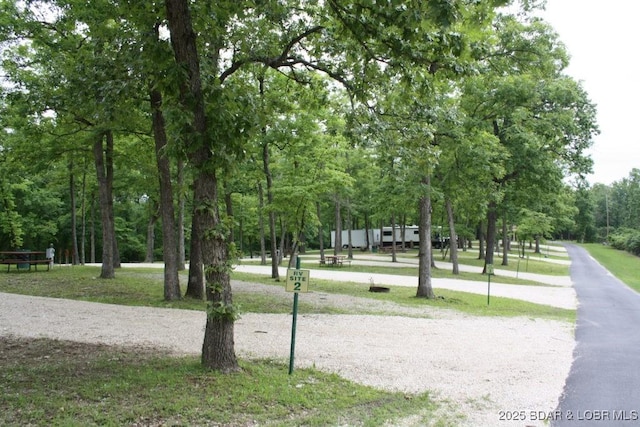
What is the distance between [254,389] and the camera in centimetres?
520

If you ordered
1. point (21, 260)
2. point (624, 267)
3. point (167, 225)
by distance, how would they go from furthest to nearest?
point (624, 267) < point (21, 260) < point (167, 225)

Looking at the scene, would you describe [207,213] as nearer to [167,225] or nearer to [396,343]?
[396,343]

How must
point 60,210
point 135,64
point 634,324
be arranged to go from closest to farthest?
point 135,64 < point 634,324 < point 60,210

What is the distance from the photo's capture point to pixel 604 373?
677cm

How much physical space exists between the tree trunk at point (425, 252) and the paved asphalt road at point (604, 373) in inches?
164

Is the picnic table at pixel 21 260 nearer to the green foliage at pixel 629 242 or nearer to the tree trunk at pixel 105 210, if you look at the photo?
the tree trunk at pixel 105 210

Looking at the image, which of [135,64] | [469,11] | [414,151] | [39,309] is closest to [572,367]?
[414,151]

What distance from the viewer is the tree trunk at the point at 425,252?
50.2ft

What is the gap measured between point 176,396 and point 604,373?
5.56m

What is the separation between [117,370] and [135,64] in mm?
3715

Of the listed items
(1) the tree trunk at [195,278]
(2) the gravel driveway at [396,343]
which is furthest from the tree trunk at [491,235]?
(1) the tree trunk at [195,278]

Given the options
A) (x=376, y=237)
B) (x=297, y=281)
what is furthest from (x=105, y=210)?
(x=376, y=237)

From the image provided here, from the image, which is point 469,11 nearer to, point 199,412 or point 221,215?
point 221,215

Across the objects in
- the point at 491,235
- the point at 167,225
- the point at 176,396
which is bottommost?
the point at 176,396
